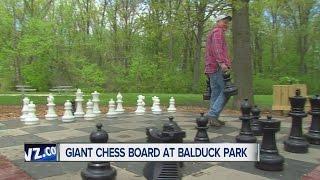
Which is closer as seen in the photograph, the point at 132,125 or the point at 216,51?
the point at 216,51

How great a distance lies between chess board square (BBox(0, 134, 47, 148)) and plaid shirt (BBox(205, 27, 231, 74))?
9.50 ft

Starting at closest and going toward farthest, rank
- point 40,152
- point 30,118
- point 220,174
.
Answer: point 40,152 < point 220,174 < point 30,118

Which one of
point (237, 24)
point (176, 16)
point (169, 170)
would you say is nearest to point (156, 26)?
point (176, 16)

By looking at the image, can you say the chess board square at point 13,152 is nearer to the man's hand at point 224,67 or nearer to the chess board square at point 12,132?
the chess board square at point 12,132

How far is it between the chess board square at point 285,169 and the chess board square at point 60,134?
8.48 feet

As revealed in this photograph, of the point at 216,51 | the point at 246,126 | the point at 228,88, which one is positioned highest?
the point at 216,51

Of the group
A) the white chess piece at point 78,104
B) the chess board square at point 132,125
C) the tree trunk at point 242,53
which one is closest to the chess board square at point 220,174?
the chess board square at point 132,125

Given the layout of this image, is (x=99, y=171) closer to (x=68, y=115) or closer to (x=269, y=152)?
(x=269, y=152)

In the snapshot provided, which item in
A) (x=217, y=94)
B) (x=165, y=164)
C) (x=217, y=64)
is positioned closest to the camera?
(x=165, y=164)

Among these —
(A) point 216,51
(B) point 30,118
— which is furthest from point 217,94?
(B) point 30,118

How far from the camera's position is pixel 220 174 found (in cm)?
349

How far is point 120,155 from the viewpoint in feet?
7.50

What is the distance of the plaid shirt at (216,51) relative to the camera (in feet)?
18.7

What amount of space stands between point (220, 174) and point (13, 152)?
2.60 metres
